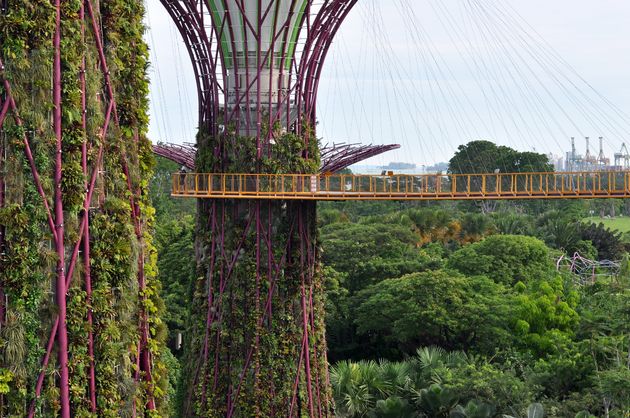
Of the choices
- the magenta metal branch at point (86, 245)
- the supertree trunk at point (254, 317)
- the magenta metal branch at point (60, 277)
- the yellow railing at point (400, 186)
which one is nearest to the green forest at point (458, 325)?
the supertree trunk at point (254, 317)

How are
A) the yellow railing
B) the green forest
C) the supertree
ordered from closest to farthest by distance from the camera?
1. the yellow railing
2. the supertree
3. the green forest

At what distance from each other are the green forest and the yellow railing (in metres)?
2.96

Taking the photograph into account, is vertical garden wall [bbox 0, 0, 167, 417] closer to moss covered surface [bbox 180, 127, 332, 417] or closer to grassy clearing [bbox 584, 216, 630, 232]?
moss covered surface [bbox 180, 127, 332, 417]

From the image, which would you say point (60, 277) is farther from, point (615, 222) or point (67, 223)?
point (615, 222)

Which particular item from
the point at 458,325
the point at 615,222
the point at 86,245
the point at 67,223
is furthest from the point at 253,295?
the point at 615,222

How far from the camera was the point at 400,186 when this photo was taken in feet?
77.8

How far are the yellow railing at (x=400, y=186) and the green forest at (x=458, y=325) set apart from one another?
2.96m

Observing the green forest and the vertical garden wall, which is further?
the green forest

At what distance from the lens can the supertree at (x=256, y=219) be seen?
81.4 feet

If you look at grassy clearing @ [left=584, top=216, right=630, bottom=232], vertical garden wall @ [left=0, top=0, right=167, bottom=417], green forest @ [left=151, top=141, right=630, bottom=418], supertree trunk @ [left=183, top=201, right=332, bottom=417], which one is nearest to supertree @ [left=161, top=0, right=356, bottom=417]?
supertree trunk @ [left=183, top=201, right=332, bottom=417]

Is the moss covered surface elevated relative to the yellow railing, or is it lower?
lower

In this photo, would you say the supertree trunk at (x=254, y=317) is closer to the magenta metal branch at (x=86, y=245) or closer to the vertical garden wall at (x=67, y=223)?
the vertical garden wall at (x=67, y=223)

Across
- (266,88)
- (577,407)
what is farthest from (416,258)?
(266,88)

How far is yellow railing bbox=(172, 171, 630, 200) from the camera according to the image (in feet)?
74.4
